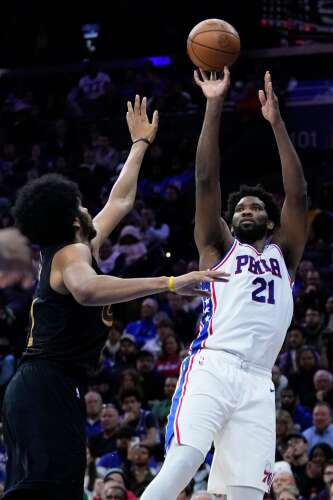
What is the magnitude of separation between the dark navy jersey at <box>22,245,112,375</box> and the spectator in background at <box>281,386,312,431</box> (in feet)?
19.9

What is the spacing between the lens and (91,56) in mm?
21953

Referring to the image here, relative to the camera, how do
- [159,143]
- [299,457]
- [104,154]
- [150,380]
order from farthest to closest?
[159,143] → [104,154] → [150,380] → [299,457]

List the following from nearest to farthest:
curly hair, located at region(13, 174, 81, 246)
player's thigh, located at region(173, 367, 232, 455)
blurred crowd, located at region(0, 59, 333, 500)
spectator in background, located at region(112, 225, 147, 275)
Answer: curly hair, located at region(13, 174, 81, 246), player's thigh, located at region(173, 367, 232, 455), blurred crowd, located at region(0, 59, 333, 500), spectator in background, located at region(112, 225, 147, 275)

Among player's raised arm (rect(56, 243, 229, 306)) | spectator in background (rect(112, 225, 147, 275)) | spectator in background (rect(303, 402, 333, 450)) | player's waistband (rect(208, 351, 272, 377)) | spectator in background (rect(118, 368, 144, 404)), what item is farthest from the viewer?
spectator in background (rect(112, 225, 147, 275))

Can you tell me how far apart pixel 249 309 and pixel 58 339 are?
152 centimetres

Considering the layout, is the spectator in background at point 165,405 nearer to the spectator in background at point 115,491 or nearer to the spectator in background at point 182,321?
the spectator in background at point 182,321

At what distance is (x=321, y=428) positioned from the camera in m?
10.3

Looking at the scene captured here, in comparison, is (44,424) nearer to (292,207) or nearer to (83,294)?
(83,294)

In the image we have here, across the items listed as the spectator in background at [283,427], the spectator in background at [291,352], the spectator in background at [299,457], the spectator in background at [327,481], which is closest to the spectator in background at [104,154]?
the spectator in background at [291,352]

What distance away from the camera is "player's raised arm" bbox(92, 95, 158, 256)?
606 cm

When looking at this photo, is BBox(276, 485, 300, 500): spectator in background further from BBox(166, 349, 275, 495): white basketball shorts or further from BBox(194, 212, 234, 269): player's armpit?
BBox(194, 212, 234, 269): player's armpit

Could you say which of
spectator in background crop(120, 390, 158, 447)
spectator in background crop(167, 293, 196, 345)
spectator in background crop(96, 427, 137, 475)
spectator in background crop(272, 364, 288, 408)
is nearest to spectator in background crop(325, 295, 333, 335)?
spectator in background crop(272, 364, 288, 408)

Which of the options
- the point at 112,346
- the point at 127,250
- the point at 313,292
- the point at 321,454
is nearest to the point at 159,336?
the point at 112,346

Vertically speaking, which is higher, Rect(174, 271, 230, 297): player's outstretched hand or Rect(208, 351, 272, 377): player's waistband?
Rect(174, 271, 230, 297): player's outstretched hand
